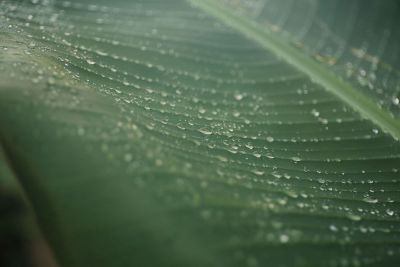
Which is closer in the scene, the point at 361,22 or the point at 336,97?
the point at 336,97

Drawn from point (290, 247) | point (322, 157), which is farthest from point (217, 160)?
point (322, 157)

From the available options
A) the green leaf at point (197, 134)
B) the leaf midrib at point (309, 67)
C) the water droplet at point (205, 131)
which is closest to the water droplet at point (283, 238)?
the green leaf at point (197, 134)

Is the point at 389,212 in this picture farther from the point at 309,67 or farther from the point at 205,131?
the point at 309,67

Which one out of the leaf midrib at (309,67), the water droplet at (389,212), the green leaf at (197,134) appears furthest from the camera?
the leaf midrib at (309,67)

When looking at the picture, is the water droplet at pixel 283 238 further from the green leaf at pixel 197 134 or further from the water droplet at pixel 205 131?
the water droplet at pixel 205 131

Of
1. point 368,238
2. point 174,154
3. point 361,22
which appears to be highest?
point 361,22

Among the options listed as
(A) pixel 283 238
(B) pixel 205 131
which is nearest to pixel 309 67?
(B) pixel 205 131

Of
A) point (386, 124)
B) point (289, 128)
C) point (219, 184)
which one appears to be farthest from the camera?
point (386, 124)

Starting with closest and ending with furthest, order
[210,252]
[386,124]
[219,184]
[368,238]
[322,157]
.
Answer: [210,252], [219,184], [368,238], [322,157], [386,124]

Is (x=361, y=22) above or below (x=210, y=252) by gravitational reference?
above

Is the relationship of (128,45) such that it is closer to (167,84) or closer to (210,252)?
(167,84)
